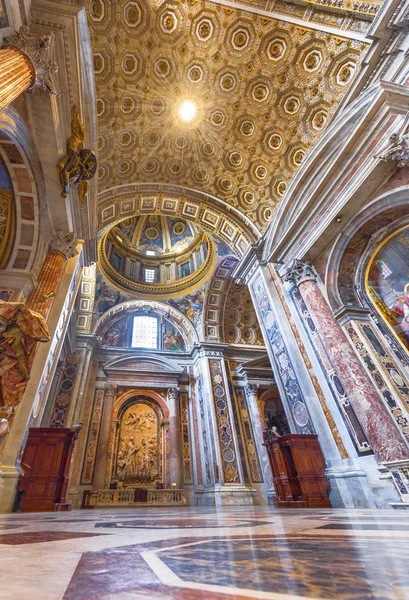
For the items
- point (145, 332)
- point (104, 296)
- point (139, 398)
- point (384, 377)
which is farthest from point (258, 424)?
point (104, 296)

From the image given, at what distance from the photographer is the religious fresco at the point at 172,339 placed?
13.7 meters

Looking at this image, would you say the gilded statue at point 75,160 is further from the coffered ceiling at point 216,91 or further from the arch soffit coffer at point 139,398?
the arch soffit coffer at point 139,398

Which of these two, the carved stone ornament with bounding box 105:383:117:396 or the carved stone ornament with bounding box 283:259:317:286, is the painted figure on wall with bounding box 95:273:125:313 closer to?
the carved stone ornament with bounding box 105:383:117:396

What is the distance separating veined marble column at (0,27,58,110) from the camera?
3232mm

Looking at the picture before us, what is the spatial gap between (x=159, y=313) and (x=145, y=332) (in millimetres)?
Answer: 1130

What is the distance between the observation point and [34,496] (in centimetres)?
530

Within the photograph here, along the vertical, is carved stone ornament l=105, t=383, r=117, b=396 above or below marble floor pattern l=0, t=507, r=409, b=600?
above

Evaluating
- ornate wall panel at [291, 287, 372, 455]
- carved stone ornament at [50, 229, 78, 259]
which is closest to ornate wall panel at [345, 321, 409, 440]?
ornate wall panel at [291, 287, 372, 455]

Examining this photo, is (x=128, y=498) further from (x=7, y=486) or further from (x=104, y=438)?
(x=7, y=486)

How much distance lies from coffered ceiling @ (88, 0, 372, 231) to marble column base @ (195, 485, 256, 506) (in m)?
8.25

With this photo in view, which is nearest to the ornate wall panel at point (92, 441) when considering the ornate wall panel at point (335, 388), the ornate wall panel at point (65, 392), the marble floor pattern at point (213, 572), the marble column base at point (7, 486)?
→ the ornate wall panel at point (65, 392)

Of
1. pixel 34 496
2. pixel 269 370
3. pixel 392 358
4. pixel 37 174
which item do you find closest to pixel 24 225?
pixel 37 174

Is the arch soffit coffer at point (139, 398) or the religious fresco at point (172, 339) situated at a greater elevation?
the religious fresco at point (172, 339)

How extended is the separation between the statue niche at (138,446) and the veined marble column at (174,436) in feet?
1.92
